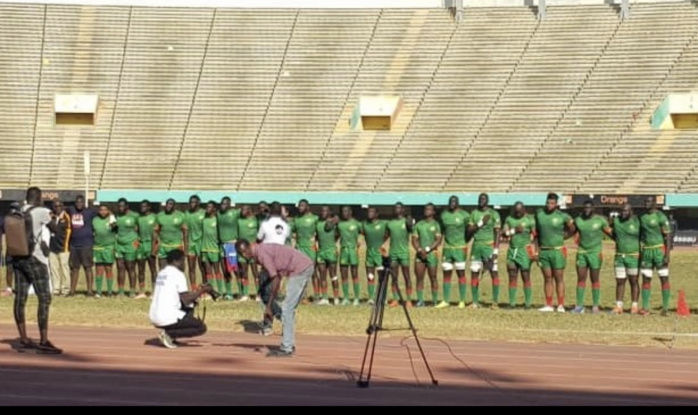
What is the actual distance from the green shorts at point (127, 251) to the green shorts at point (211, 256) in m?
1.08

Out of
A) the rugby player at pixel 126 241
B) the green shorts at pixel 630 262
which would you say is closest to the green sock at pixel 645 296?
the green shorts at pixel 630 262

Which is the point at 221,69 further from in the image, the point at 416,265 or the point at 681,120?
the point at 416,265

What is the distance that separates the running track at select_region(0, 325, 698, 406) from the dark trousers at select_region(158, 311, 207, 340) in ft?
0.63

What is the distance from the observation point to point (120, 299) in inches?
840

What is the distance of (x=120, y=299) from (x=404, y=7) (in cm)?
2959

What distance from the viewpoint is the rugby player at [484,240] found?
792 inches

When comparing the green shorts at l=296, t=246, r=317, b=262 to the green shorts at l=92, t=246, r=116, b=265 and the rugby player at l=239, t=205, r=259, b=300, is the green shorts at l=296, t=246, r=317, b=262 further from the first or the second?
the green shorts at l=92, t=246, r=116, b=265

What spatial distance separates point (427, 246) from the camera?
2027 cm

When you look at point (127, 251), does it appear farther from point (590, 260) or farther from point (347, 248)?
point (590, 260)

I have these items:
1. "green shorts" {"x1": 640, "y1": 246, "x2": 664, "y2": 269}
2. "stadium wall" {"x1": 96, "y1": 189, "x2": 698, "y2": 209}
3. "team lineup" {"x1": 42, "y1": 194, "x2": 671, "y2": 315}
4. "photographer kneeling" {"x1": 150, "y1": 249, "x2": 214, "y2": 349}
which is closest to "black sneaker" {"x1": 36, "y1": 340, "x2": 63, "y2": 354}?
"photographer kneeling" {"x1": 150, "y1": 249, "x2": 214, "y2": 349}

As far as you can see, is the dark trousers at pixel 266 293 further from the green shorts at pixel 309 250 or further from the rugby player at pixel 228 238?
the rugby player at pixel 228 238

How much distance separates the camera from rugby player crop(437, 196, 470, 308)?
66.5 feet
